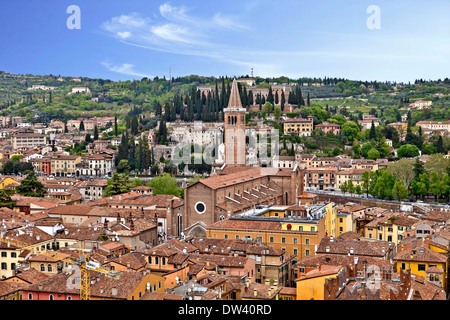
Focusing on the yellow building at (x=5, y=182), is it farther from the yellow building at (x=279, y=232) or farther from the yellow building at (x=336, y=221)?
the yellow building at (x=336, y=221)

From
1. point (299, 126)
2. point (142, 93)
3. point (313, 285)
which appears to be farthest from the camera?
point (142, 93)

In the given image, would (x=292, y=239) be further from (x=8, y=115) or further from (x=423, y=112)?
(x=8, y=115)

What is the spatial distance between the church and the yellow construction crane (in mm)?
5885

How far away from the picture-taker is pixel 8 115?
9650 cm

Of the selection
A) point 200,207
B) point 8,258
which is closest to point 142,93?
point 200,207

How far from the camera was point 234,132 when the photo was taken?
111 ft

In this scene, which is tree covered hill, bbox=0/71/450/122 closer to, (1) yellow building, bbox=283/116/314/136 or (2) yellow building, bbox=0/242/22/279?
(1) yellow building, bbox=283/116/314/136

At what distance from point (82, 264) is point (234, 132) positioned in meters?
21.2

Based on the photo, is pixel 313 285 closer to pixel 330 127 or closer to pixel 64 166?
pixel 64 166

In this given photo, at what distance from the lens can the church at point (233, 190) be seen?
24.5m

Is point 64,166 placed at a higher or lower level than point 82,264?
higher

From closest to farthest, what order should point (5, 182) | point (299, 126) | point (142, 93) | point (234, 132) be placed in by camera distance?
1. point (234, 132)
2. point (5, 182)
3. point (299, 126)
4. point (142, 93)

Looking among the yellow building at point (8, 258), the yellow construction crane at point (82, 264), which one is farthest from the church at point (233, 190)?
the yellow building at point (8, 258)
